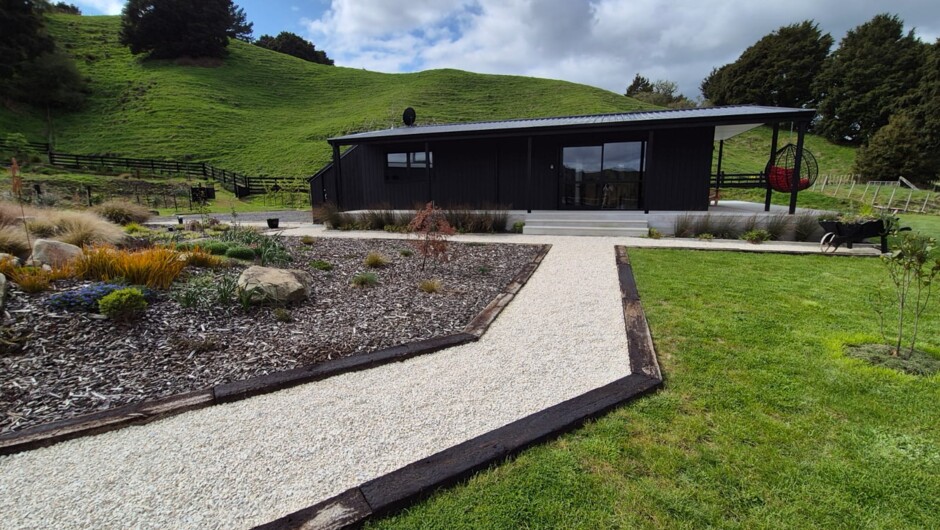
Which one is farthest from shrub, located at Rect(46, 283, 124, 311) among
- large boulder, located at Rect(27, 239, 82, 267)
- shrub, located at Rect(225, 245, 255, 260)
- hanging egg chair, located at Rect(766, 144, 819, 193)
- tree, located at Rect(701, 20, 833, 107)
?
tree, located at Rect(701, 20, 833, 107)

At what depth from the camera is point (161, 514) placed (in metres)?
1.63

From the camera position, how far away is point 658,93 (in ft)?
150

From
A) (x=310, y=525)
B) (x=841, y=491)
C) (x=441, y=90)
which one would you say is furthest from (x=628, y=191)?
(x=441, y=90)

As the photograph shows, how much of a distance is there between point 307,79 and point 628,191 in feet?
163

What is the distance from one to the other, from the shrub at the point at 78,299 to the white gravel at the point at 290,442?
1746mm

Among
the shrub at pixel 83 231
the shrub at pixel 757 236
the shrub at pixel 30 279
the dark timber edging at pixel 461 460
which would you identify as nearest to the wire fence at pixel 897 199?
the shrub at pixel 757 236

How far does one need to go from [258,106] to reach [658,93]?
1735 inches

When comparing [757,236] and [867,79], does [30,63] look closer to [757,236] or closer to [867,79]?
[757,236]

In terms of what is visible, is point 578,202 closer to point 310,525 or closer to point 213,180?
point 310,525

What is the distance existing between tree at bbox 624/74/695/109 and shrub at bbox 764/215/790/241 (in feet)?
118

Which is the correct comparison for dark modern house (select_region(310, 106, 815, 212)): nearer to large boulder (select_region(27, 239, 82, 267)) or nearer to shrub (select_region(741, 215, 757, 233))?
shrub (select_region(741, 215, 757, 233))

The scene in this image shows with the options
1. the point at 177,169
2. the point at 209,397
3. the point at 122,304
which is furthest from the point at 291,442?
the point at 177,169

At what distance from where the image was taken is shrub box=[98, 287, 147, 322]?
10.6 feet

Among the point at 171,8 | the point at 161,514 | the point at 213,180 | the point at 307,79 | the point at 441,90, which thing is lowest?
the point at 161,514
